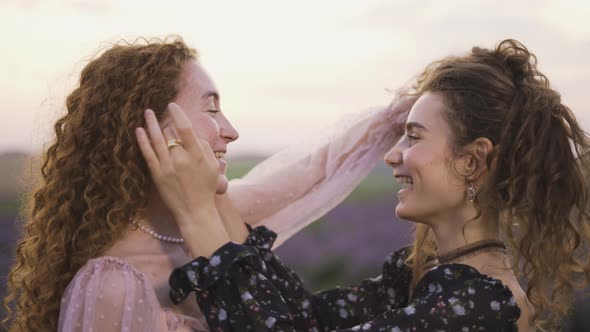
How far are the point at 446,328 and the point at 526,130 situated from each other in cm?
63

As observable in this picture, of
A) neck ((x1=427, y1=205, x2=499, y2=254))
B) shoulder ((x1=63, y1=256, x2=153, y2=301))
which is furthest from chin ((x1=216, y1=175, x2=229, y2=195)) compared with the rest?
neck ((x1=427, y1=205, x2=499, y2=254))

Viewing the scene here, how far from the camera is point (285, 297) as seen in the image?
106 inches

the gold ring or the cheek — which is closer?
the gold ring

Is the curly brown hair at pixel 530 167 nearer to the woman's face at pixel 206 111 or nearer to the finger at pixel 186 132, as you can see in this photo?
the woman's face at pixel 206 111

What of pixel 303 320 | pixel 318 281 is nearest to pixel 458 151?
pixel 303 320

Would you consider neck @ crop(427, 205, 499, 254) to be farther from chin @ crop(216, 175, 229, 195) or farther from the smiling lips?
chin @ crop(216, 175, 229, 195)

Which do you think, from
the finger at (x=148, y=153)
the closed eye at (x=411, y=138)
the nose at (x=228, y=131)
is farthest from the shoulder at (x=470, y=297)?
the finger at (x=148, y=153)

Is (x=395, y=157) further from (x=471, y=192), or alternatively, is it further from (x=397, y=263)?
(x=397, y=263)

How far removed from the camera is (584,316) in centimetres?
488

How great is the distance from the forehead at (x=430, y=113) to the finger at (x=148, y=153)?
0.80 metres

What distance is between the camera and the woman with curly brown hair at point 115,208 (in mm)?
2512

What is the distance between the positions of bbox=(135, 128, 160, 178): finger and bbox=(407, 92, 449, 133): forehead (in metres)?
0.80

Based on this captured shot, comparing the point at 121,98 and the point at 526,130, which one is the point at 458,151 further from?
the point at 121,98

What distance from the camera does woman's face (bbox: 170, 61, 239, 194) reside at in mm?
2680
